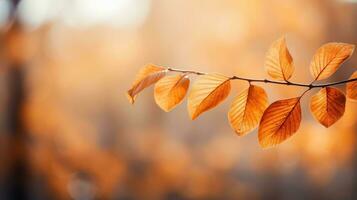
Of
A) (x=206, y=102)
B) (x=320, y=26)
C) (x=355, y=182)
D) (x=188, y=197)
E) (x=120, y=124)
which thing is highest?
(x=320, y=26)

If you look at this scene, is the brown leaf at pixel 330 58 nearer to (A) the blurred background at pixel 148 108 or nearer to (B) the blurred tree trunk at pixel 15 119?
(A) the blurred background at pixel 148 108

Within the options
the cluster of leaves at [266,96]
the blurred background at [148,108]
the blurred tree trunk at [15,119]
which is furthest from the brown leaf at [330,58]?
the blurred tree trunk at [15,119]

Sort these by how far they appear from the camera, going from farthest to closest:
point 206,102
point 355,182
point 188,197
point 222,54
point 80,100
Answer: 1. point 80,100
2. point 188,197
3. point 222,54
4. point 355,182
5. point 206,102

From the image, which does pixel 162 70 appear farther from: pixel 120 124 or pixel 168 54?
pixel 120 124

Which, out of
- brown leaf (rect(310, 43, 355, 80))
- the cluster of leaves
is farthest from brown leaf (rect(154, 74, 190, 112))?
brown leaf (rect(310, 43, 355, 80))

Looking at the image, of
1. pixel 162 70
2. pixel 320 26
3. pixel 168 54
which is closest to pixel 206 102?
pixel 162 70

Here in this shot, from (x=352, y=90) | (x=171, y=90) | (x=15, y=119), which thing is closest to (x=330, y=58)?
(x=352, y=90)

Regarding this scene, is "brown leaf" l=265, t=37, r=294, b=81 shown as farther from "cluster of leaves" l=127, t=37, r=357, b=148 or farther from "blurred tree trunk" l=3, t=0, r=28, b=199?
"blurred tree trunk" l=3, t=0, r=28, b=199
